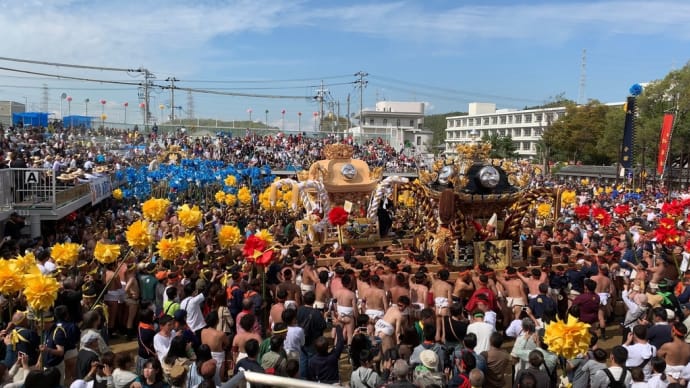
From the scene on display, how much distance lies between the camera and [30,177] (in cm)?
1267

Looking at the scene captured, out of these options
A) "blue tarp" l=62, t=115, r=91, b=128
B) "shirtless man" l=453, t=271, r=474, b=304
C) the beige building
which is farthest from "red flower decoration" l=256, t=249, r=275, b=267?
the beige building

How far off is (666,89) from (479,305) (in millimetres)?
41910

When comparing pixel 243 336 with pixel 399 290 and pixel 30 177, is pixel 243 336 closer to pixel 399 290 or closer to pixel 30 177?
pixel 399 290

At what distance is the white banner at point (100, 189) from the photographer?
16.9 meters

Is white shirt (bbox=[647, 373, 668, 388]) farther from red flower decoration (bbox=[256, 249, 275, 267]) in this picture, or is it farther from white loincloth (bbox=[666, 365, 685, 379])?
red flower decoration (bbox=[256, 249, 275, 267])

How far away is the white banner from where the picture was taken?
55.3ft

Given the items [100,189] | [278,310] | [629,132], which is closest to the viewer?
[278,310]

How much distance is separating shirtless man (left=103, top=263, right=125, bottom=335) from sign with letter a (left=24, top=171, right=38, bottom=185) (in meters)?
5.61

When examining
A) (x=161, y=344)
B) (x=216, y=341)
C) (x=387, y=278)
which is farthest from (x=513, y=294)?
(x=161, y=344)

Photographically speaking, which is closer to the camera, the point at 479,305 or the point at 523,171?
the point at 479,305

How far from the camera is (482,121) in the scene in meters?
87.6

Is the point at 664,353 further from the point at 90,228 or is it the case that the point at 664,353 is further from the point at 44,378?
the point at 90,228

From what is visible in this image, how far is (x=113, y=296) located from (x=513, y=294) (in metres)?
6.07

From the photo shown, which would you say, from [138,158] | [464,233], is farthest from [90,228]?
[138,158]
